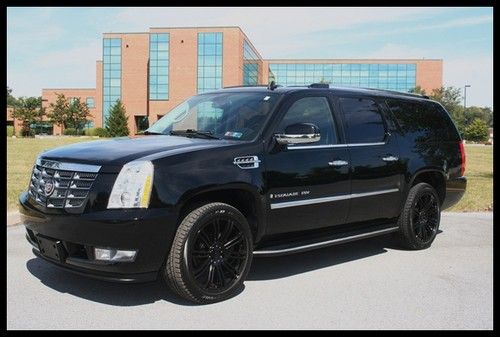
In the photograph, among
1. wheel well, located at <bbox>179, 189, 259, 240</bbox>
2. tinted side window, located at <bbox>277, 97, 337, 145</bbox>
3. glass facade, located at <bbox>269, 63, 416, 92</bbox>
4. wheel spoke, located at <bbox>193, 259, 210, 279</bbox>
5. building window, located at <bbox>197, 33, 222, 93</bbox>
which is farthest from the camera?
glass facade, located at <bbox>269, 63, 416, 92</bbox>

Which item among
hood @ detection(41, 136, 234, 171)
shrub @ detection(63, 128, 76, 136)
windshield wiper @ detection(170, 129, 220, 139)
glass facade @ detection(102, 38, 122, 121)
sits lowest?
shrub @ detection(63, 128, 76, 136)

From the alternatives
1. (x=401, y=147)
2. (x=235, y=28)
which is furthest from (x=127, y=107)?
(x=401, y=147)

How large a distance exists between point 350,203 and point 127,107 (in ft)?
267

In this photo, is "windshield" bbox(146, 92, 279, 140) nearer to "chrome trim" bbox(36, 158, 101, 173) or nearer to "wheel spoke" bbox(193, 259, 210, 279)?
"wheel spoke" bbox(193, 259, 210, 279)

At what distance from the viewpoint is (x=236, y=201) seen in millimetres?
5098

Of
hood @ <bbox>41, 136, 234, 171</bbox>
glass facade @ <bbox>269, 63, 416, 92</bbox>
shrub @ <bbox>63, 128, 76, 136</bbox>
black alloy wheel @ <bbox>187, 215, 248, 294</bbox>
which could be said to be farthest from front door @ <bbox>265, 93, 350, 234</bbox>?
glass facade @ <bbox>269, 63, 416, 92</bbox>

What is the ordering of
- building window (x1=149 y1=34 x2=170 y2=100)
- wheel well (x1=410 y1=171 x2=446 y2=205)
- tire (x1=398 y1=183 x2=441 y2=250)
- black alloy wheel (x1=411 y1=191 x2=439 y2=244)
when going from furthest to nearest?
building window (x1=149 y1=34 x2=170 y2=100), wheel well (x1=410 y1=171 x2=446 y2=205), black alloy wheel (x1=411 y1=191 x2=439 y2=244), tire (x1=398 y1=183 x2=441 y2=250)

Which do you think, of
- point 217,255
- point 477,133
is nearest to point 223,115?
point 217,255

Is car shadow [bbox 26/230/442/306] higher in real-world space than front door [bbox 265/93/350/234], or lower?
lower

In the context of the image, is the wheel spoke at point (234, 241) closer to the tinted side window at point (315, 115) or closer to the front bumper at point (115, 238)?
the front bumper at point (115, 238)

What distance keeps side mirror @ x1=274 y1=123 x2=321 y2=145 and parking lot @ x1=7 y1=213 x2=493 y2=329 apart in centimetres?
136

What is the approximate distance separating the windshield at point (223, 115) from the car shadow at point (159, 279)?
1.46 m

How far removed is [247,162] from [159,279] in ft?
4.79

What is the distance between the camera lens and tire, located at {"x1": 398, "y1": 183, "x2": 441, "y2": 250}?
666cm
